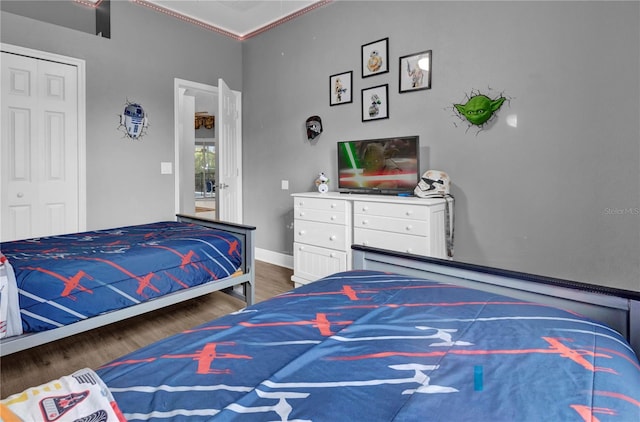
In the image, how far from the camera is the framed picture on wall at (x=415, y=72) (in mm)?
3068

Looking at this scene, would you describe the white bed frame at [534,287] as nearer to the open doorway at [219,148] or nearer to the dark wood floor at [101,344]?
the dark wood floor at [101,344]

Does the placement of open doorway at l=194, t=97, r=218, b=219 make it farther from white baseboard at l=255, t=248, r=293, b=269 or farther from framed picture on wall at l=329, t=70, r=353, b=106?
framed picture on wall at l=329, t=70, r=353, b=106

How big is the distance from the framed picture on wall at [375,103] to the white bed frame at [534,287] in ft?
6.36

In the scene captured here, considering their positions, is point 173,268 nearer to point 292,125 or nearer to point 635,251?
point 292,125

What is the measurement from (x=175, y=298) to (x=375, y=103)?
2428mm

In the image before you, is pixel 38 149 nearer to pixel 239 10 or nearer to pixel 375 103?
pixel 239 10

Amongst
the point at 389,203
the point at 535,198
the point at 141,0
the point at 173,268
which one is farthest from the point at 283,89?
the point at 535,198

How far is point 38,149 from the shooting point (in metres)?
3.33

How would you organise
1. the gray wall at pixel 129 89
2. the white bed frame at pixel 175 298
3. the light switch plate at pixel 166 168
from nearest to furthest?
the white bed frame at pixel 175 298
the gray wall at pixel 129 89
the light switch plate at pixel 166 168

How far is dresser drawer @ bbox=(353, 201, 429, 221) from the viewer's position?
2686 millimetres

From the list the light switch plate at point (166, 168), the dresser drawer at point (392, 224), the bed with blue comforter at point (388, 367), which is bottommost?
the bed with blue comforter at point (388, 367)

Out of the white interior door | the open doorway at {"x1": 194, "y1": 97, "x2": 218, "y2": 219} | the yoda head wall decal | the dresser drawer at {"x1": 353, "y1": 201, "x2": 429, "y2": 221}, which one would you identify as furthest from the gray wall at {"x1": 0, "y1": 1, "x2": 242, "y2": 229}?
the open doorway at {"x1": 194, "y1": 97, "x2": 218, "y2": 219}

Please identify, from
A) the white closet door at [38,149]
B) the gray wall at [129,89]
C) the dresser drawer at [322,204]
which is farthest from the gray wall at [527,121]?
the white closet door at [38,149]

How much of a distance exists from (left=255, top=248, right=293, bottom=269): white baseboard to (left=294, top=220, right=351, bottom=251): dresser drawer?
2.95 ft
